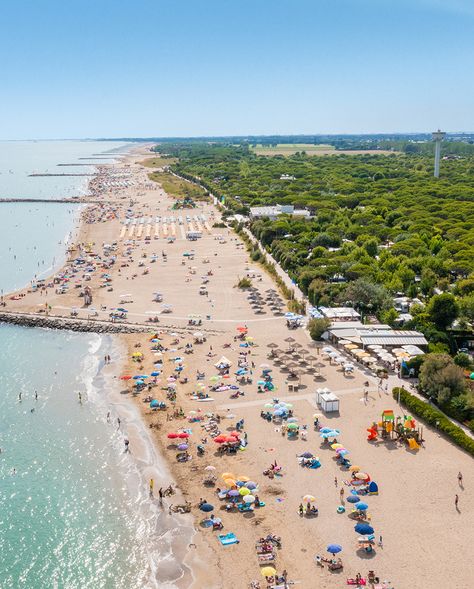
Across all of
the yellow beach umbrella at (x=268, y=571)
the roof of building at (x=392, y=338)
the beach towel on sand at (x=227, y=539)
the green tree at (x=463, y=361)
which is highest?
the roof of building at (x=392, y=338)

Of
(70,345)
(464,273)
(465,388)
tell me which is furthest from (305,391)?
(464,273)

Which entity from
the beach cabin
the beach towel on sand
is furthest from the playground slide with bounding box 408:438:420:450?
the beach towel on sand

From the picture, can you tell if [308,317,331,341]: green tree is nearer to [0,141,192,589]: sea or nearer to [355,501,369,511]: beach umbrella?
[0,141,192,589]: sea

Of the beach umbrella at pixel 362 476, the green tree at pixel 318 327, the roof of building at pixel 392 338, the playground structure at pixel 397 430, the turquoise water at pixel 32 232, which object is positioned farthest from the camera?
the turquoise water at pixel 32 232

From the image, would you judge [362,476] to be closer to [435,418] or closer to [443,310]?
[435,418]

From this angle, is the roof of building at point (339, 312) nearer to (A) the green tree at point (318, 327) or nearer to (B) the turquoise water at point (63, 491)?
(A) the green tree at point (318, 327)

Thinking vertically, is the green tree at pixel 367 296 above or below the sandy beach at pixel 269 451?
above

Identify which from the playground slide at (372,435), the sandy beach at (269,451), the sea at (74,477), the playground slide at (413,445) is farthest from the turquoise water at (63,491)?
the playground slide at (413,445)

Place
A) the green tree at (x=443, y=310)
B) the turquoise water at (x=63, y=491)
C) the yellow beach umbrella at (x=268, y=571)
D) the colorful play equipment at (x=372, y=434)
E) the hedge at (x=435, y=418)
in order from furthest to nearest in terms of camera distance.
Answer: the green tree at (x=443, y=310), the colorful play equipment at (x=372, y=434), the hedge at (x=435, y=418), the turquoise water at (x=63, y=491), the yellow beach umbrella at (x=268, y=571)
